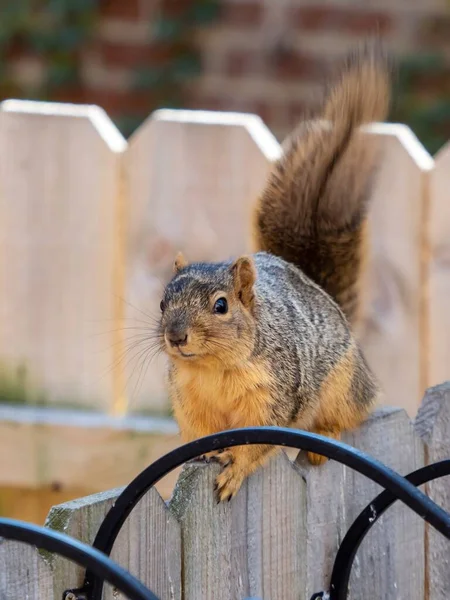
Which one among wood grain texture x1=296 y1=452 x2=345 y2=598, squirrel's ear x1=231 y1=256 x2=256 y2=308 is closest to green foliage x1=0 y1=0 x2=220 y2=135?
squirrel's ear x1=231 y1=256 x2=256 y2=308

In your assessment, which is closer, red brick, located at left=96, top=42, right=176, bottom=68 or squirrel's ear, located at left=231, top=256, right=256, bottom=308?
squirrel's ear, located at left=231, top=256, right=256, bottom=308

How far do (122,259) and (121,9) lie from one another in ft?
3.73

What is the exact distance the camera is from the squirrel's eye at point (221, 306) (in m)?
1.28

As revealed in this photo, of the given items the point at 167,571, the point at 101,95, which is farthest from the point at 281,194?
the point at 101,95

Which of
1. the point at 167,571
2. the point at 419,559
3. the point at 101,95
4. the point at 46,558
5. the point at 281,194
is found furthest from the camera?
the point at 101,95

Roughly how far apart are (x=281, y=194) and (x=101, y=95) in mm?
1419

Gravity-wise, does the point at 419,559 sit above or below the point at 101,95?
below

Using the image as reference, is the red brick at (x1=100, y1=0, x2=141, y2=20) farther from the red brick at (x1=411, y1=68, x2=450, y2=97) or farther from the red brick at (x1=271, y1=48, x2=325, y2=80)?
the red brick at (x1=411, y1=68, x2=450, y2=97)

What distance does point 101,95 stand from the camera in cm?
293

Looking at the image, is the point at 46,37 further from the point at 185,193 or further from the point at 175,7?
the point at 185,193

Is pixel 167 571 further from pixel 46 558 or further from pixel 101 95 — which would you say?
pixel 101 95

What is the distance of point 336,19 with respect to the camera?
2854 millimetres

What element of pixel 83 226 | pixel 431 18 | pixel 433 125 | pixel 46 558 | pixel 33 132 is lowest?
pixel 46 558

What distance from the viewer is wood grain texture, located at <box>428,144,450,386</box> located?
1.84 metres
